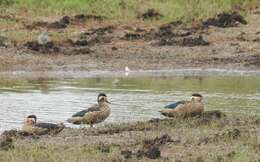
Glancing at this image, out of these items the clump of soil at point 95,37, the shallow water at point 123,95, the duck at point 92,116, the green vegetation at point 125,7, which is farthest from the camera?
the green vegetation at point 125,7

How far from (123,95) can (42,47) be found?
223 inches

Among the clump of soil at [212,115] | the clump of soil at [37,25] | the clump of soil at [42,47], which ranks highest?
the clump of soil at [37,25]

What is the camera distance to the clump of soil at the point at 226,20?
23.7m

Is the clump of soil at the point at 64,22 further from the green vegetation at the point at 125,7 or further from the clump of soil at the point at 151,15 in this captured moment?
the clump of soil at the point at 151,15

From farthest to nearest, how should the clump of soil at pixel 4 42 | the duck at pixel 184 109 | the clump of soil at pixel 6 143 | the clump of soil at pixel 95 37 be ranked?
the clump of soil at pixel 95 37 < the clump of soil at pixel 4 42 < the duck at pixel 184 109 < the clump of soil at pixel 6 143

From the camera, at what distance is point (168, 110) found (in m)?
12.8

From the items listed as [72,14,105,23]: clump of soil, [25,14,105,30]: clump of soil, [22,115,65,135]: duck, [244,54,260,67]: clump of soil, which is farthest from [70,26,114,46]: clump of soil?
[22,115,65,135]: duck

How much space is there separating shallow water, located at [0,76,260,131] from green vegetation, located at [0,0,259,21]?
5.51 meters

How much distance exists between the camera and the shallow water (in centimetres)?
1408

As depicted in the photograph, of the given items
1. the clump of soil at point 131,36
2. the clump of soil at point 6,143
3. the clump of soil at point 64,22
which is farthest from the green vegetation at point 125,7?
the clump of soil at point 6,143

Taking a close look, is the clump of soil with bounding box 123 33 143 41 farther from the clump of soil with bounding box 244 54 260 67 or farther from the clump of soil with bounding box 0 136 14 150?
the clump of soil with bounding box 0 136 14 150

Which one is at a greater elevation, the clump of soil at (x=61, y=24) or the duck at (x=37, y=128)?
the clump of soil at (x=61, y=24)

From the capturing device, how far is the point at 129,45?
872 inches

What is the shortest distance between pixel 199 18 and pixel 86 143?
562 inches
